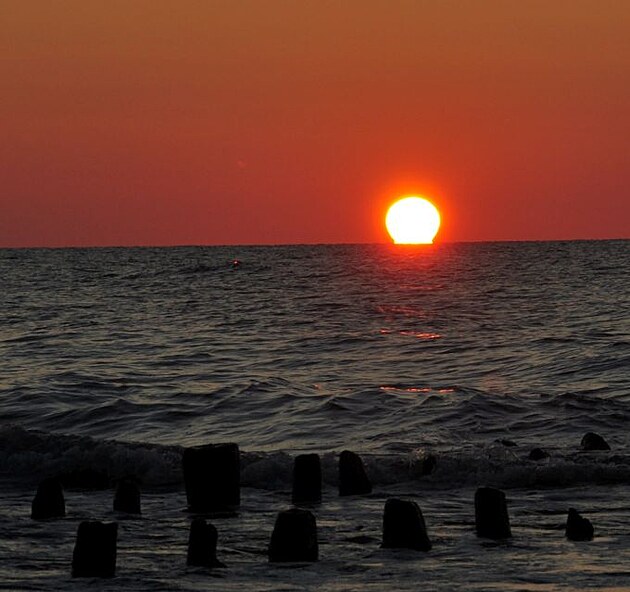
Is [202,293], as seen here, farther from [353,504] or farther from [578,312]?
[353,504]

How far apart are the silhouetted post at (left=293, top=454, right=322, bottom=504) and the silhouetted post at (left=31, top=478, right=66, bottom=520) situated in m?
2.51

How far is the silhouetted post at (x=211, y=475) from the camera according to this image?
39.8 ft

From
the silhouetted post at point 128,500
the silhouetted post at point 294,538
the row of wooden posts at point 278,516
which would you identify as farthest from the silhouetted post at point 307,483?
the silhouetted post at point 294,538

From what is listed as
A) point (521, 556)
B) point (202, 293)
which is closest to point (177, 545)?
point (521, 556)

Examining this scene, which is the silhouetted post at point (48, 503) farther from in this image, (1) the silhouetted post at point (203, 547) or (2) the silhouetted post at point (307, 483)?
(1) the silhouetted post at point (203, 547)

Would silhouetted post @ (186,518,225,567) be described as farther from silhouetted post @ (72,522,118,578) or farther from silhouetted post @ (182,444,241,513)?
silhouetted post @ (182,444,241,513)

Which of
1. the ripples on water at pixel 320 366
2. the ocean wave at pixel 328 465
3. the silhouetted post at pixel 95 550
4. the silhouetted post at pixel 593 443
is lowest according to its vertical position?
the silhouetted post at pixel 95 550

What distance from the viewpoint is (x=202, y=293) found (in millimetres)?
73562

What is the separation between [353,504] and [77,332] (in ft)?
106

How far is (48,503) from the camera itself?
11.9 metres

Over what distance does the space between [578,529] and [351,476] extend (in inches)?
133

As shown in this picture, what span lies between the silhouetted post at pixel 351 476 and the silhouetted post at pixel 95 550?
4411mm

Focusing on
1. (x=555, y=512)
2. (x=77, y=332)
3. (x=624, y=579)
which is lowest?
(x=624, y=579)

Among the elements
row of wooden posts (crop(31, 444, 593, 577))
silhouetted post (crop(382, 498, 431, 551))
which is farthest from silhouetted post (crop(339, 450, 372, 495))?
silhouetted post (crop(382, 498, 431, 551))
